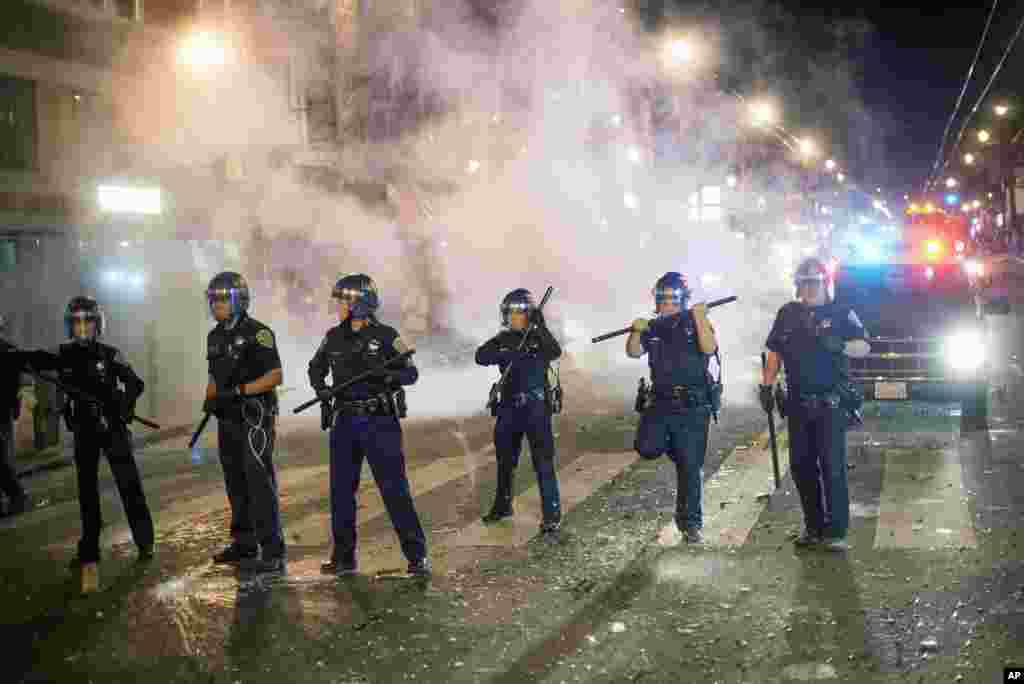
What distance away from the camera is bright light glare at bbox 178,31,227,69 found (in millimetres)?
17094

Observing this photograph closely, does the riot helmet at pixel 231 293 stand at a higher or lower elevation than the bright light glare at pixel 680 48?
lower

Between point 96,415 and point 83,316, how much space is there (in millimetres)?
631

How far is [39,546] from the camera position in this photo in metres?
7.56

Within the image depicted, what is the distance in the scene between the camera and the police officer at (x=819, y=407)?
20.8 feet

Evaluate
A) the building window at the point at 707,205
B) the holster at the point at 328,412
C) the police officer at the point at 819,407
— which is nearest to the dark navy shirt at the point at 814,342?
the police officer at the point at 819,407

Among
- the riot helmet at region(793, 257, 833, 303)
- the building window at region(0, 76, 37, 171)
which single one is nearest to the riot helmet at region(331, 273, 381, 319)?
the riot helmet at region(793, 257, 833, 303)

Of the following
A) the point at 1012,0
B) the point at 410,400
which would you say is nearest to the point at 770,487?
the point at 410,400

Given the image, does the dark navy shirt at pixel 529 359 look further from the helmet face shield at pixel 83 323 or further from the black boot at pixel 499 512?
the helmet face shield at pixel 83 323

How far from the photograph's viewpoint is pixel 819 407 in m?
6.35

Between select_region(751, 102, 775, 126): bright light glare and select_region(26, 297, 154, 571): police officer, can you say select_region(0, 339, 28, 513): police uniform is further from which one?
select_region(751, 102, 775, 126): bright light glare

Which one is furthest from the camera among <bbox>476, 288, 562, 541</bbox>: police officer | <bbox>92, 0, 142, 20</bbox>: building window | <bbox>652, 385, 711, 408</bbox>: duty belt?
<bbox>92, 0, 142, 20</bbox>: building window

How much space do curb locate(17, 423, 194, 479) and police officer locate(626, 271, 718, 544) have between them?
6.77 metres

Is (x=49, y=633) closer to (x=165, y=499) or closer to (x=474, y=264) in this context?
(x=165, y=499)

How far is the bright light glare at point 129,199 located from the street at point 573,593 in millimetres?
7754
